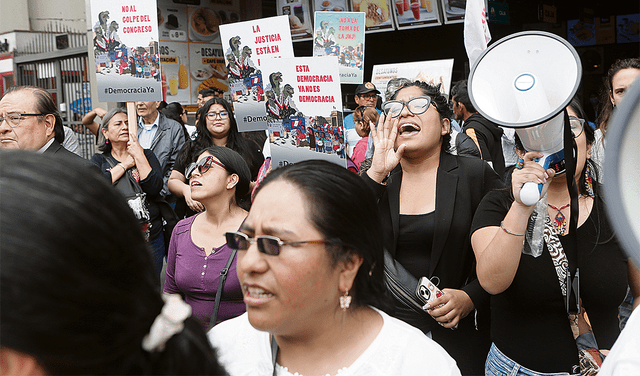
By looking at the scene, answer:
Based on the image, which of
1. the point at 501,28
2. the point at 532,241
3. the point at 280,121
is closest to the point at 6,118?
the point at 280,121

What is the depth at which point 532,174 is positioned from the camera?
5.94ft

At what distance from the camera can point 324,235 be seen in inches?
60.0

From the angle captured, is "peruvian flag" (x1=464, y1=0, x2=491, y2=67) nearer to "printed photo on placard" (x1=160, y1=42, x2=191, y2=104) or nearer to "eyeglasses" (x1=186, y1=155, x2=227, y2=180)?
"eyeglasses" (x1=186, y1=155, x2=227, y2=180)

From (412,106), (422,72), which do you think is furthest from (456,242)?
(422,72)

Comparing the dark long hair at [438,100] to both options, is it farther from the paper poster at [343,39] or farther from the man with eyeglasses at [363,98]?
the man with eyeglasses at [363,98]

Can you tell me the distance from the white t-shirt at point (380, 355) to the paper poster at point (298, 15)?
312 inches

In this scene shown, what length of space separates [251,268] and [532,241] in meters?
1.05

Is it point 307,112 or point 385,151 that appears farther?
point 307,112

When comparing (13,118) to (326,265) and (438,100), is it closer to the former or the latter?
(438,100)

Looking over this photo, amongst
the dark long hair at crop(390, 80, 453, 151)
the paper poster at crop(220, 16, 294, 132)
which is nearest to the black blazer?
the dark long hair at crop(390, 80, 453, 151)

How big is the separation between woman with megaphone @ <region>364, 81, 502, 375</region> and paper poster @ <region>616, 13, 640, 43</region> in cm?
833

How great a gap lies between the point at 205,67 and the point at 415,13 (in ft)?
11.8

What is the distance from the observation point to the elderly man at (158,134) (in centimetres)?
556

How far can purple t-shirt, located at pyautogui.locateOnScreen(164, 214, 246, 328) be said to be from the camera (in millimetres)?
2879
